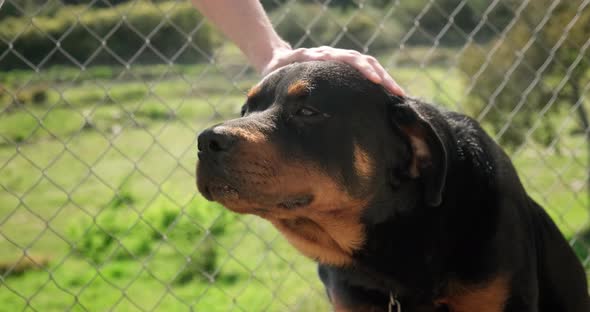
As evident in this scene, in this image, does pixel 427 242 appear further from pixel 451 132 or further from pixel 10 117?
pixel 10 117

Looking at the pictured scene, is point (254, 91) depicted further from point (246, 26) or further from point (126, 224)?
point (126, 224)

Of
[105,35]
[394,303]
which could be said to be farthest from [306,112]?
[105,35]

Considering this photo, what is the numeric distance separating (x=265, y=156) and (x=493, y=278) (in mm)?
930

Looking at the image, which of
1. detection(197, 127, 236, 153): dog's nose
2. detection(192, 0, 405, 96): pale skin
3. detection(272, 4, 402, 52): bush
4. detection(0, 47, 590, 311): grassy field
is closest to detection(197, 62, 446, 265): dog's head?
detection(197, 127, 236, 153): dog's nose

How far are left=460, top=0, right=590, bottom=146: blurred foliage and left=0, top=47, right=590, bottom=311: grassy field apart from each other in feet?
0.69

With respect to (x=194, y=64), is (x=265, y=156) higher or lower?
higher

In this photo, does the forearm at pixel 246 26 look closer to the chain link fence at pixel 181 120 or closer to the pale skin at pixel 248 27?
the pale skin at pixel 248 27

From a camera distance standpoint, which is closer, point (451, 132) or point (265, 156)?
point (265, 156)

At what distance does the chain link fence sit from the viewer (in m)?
4.25

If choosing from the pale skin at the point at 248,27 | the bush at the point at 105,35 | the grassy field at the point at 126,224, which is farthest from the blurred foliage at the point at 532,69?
the pale skin at the point at 248,27

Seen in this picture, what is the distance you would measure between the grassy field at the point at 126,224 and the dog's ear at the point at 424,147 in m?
1.31

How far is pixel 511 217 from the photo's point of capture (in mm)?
2715

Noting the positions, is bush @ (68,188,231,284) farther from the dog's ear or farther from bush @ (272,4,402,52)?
→ the dog's ear

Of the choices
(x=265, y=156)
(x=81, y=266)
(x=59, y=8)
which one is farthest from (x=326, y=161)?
(x=81, y=266)
